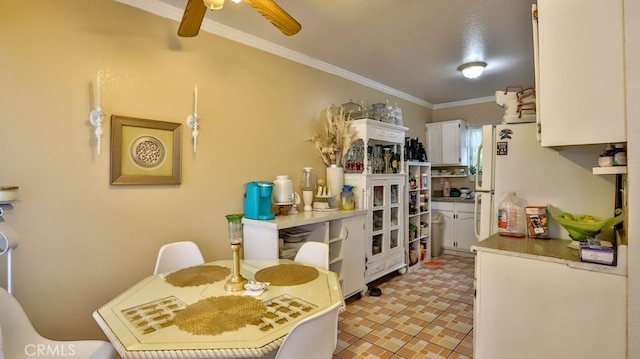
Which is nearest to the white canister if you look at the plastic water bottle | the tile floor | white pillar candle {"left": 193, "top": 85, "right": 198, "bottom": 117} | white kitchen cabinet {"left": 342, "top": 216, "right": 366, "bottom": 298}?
white kitchen cabinet {"left": 342, "top": 216, "right": 366, "bottom": 298}

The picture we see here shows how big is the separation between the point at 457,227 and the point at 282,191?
128 inches

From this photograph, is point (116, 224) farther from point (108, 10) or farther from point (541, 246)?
point (541, 246)

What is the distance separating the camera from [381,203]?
3.62 meters

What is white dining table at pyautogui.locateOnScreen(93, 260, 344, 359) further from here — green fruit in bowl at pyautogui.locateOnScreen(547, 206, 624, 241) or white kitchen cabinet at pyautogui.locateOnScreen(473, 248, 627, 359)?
green fruit in bowl at pyautogui.locateOnScreen(547, 206, 624, 241)

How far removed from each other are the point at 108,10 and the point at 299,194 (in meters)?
2.05

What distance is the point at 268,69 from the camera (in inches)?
113

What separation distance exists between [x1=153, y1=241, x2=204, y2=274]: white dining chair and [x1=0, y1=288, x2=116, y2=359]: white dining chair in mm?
588

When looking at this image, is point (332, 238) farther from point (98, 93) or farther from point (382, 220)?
point (98, 93)

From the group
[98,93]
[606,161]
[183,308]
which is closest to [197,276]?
[183,308]

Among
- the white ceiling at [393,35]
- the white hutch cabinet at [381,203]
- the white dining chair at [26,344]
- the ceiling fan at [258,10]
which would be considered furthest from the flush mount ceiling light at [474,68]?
the white dining chair at [26,344]

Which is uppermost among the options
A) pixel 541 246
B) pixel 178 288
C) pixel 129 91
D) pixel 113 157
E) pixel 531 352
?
pixel 129 91

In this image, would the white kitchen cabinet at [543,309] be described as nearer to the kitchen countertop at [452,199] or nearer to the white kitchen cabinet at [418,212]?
the white kitchen cabinet at [418,212]

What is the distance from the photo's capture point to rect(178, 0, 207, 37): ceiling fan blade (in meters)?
1.52

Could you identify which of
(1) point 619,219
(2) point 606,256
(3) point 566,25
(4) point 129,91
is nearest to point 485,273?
(2) point 606,256
